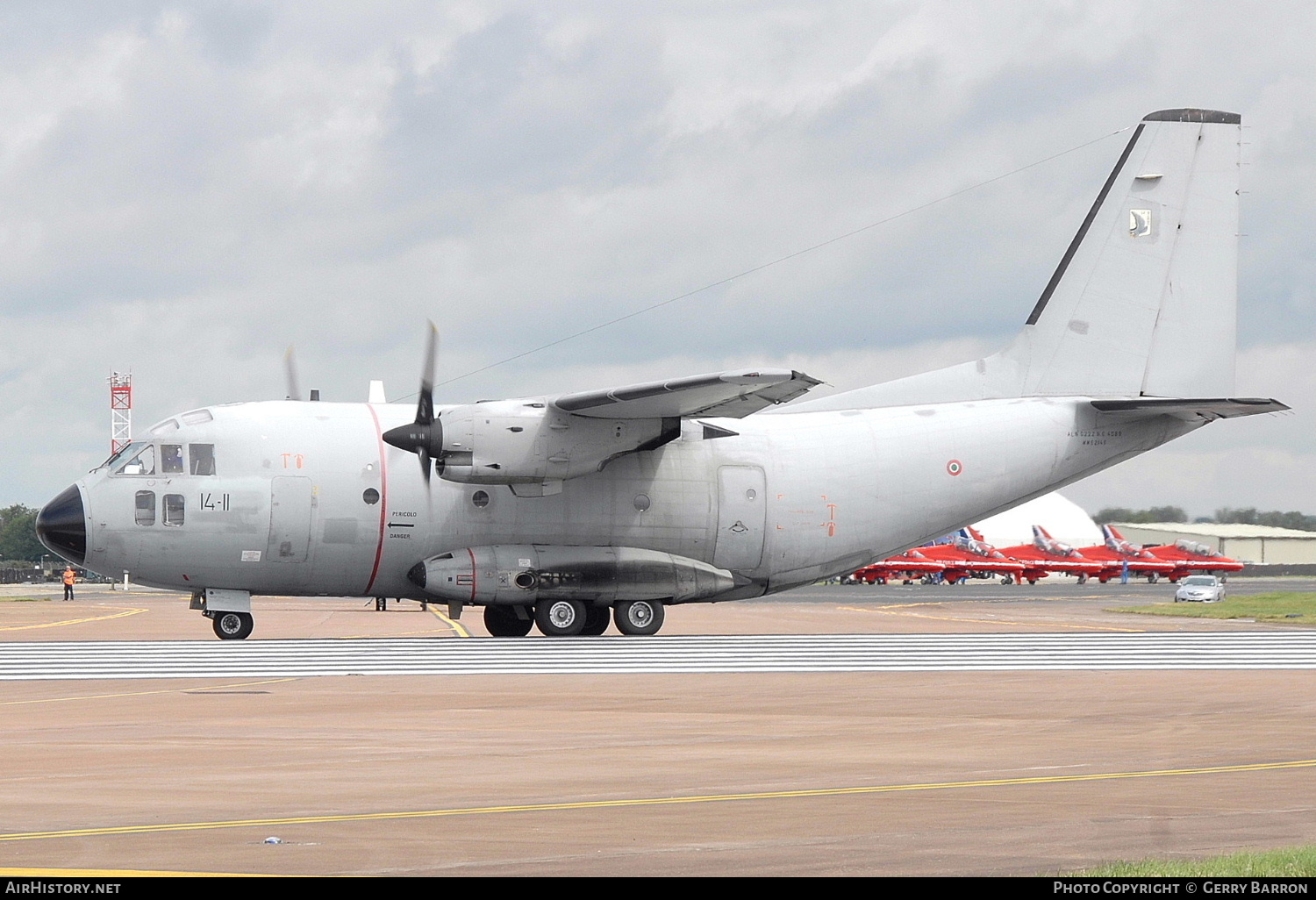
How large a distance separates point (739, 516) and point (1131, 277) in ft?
31.8

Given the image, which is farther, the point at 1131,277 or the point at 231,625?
the point at 1131,277

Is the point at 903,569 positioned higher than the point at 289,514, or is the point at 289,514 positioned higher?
the point at 289,514

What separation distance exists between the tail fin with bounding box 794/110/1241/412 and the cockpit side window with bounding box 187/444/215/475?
14537mm

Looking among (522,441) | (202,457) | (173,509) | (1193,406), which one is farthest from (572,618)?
(1193,406)

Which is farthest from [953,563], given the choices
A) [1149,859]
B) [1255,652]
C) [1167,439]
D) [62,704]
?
[1149,859]

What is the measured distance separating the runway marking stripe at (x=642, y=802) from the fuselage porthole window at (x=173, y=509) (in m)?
18.0

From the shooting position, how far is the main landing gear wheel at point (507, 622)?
96.1ft

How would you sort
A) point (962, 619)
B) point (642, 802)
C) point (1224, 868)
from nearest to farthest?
point (1224, 868) → point (642, 802) → point (962, 619)

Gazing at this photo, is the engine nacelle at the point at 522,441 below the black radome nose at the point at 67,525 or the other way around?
Answer: the other way around

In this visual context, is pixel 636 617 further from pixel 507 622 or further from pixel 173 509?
pixel 173 509

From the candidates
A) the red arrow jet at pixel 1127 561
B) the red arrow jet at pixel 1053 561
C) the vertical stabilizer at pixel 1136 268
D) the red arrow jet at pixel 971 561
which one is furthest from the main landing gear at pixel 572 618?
the red arrow jet at pixel 1127 561

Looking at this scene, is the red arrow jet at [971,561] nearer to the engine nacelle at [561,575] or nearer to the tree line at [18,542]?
the engine nacelle at [561,575]

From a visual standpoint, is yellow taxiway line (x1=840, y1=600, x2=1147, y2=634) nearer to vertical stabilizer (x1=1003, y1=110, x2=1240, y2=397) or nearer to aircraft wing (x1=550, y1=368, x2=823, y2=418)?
vertical stabilizer (x1=1003, y1=110, x2=1240, y2=397)

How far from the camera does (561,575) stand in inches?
1078
